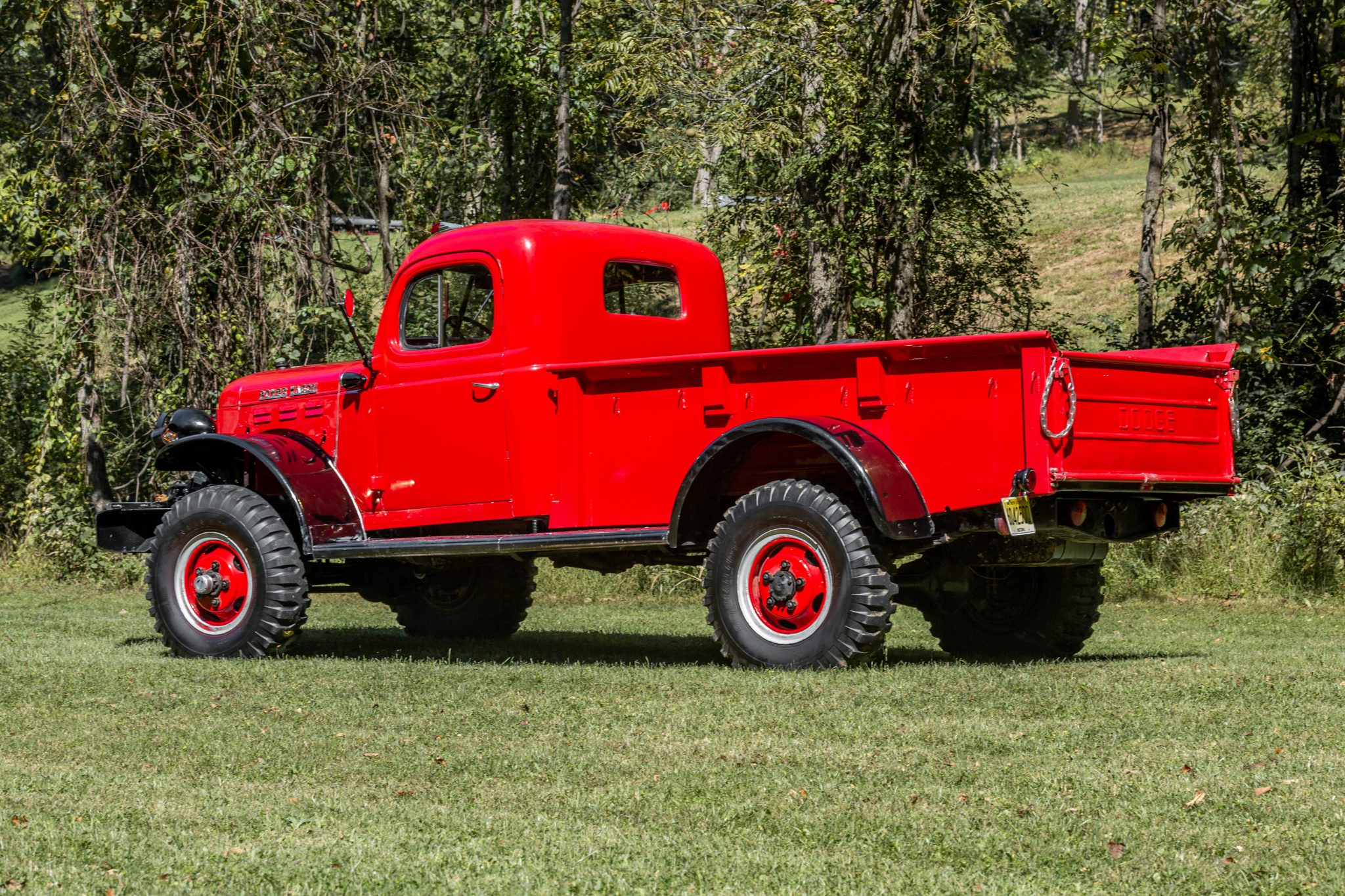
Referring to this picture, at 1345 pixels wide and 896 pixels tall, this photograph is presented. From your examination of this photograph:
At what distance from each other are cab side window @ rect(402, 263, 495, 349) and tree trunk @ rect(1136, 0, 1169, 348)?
849 centimetres

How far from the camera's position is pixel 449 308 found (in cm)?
950

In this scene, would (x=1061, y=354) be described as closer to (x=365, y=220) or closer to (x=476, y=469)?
(x=476, y=469)

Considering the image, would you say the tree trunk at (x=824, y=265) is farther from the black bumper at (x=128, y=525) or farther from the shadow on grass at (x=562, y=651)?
the black bumper at (x=128, y=525)

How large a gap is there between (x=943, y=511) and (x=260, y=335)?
903cm

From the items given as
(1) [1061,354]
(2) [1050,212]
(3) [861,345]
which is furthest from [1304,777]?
(2) [1050,212]

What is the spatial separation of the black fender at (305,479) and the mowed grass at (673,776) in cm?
81

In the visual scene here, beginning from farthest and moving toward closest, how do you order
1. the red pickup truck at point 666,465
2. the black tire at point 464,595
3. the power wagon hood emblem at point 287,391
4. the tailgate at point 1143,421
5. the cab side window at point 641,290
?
the black tire at point 464,595
the power wagon hood emblem at point 287,391
the cab side window at point 641,290
the red pickup truck at point 666,465
the tailgate at point 1143,421

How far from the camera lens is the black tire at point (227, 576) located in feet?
30.7

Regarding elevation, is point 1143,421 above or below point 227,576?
above

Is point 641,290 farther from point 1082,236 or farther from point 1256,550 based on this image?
point 1082,236

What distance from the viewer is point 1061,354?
733cm

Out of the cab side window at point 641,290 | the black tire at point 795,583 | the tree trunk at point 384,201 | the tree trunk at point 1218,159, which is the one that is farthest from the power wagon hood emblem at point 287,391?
the tree trunk at point 1218,159

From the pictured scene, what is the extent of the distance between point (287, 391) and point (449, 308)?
1.53 meters

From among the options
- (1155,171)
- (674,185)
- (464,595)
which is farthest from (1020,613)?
(1155,171)
